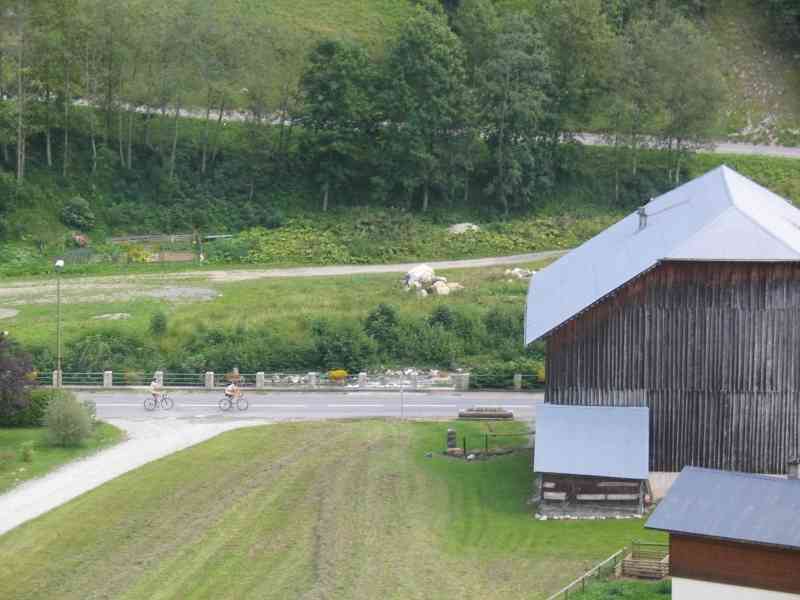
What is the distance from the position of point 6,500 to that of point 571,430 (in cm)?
1941

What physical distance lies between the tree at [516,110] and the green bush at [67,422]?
45.0m

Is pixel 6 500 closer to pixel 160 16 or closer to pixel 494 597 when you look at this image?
pixel 494 597

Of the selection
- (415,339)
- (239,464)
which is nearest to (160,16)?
(415,339)

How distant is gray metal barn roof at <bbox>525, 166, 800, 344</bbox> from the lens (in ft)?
159

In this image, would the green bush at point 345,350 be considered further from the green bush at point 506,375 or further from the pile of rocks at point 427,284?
the pile of rocks at point 427,284

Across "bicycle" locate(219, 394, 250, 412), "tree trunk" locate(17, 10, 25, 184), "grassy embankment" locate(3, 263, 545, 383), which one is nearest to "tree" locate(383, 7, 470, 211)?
"grassy embankment" locate(3, 263, 545, 383)

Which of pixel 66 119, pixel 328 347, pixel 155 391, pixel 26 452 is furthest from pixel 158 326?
pixel 66 119

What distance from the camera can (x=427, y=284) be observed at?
79812 mm

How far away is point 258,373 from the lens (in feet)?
225

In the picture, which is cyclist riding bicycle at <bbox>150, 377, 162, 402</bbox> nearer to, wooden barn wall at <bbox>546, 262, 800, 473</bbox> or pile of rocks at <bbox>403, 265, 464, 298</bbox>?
pile of rocks at <bbox>403, 265, 464, 298</bbox>

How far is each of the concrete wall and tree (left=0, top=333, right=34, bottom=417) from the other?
98.2 ft

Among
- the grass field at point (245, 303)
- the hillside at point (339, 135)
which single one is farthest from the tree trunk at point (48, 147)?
the grass field at point (245, 303)

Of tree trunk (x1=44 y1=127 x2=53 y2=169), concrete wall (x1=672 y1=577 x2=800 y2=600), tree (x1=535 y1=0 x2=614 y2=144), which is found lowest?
concrete wall (x1=672 y1=577 x2=800 y2=600)

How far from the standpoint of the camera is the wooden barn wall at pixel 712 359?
160 feet
